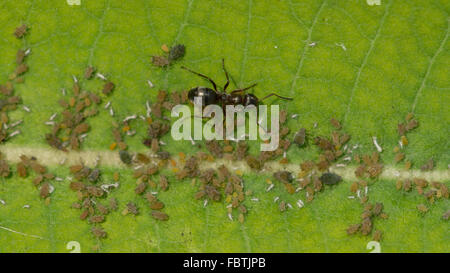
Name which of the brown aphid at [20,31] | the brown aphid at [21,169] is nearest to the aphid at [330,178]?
the brown aphid at [21,169]

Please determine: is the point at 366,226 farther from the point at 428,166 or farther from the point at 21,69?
the point at 21,69

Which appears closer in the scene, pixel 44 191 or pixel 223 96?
pixel 44 191

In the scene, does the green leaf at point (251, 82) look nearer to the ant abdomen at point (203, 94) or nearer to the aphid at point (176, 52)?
the aphid at point (176, 52)

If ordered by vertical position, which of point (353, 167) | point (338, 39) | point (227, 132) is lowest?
point (353, 167)

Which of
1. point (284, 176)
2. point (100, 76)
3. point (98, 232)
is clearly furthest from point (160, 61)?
point (98, 232)

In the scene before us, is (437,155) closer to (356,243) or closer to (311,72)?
(356,243)

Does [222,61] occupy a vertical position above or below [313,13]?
below
